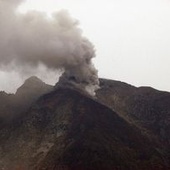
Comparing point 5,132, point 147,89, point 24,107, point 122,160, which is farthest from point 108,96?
point 122,160

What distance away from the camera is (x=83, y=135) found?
119062mm

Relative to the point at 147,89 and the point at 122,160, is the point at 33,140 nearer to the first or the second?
the point at 122,160

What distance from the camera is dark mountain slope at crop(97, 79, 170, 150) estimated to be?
13762cm

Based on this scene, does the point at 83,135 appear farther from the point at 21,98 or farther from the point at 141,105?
the point at 21,98

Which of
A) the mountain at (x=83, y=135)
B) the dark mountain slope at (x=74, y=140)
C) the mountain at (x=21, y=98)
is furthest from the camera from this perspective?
the mountain at (x=21, y=98)

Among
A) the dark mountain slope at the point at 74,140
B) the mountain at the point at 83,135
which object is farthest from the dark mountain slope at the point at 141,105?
the dark mountain slope at the point at 74,140

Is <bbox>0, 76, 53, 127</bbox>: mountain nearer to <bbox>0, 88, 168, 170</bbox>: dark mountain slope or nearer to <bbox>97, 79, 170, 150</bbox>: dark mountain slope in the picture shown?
<bbox>0, 88, 168, 170</bbox>: dark mountain slope

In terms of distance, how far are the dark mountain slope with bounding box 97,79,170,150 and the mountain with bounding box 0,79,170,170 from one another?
11.1 inches

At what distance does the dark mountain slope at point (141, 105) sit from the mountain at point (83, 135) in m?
0.28

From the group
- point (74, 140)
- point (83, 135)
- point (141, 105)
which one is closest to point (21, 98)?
point (141, 105)

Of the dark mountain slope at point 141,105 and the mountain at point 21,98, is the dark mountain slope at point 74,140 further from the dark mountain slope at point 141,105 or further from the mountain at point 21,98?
the dark mountain slope at point 141,105

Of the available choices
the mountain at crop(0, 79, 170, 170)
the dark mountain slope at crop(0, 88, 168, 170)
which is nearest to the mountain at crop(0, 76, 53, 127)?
the mountain at crop(0, 79, 170, 170)

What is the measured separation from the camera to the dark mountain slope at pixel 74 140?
11181 centimetres

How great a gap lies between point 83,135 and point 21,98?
4812 cm
